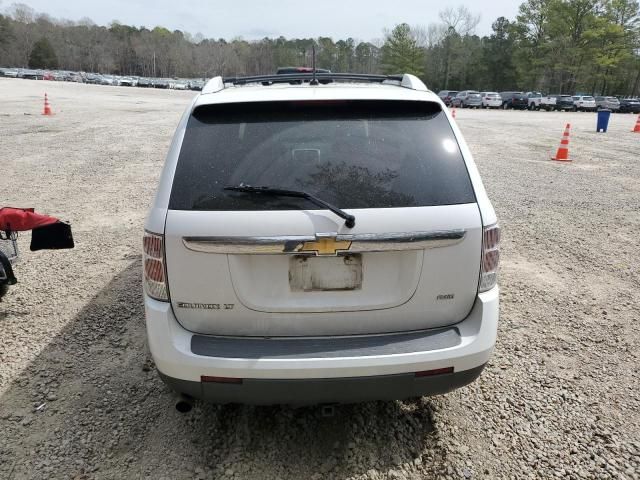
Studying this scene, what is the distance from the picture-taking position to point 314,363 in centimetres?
214

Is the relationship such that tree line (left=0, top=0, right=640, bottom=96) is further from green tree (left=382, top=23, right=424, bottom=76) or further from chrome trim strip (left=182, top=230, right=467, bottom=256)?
chrome trim strip (left=182, top=230, right=467, bottom=256)

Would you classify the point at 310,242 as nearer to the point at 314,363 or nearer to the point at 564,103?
the point at 314,363

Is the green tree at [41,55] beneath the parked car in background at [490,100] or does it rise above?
above

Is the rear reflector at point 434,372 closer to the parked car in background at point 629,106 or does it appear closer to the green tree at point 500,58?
the parked car in background at point 629,106

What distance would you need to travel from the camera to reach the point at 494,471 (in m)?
2.47

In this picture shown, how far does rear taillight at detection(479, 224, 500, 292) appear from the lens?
2312 millimetres

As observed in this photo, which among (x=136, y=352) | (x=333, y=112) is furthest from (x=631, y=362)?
(x=136, y=352)

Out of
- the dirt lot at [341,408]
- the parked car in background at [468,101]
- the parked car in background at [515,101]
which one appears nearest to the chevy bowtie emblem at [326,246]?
the dirt lot at [341,408]

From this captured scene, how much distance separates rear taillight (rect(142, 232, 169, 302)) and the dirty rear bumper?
1.31 feet

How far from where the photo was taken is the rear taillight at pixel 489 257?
7.59 feet

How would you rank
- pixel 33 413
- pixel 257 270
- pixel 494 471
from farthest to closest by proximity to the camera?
pixel 33 413
pixel 494 471
pixel 257 270

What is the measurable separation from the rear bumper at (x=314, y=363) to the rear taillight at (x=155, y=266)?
50 millimetres

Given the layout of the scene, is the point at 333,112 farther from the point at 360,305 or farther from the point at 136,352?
the point at 136,352

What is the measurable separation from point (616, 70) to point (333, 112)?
279ft
